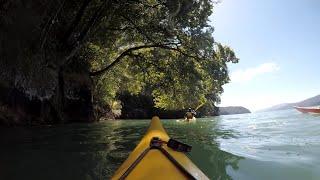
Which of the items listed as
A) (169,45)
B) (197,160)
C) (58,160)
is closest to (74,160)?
(58,160)


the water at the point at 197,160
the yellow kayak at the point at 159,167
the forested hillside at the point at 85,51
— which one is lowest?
the water at the point at 197,160

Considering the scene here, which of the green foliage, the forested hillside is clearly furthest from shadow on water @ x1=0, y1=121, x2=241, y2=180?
the green foliage

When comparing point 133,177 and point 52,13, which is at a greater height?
point 52,13

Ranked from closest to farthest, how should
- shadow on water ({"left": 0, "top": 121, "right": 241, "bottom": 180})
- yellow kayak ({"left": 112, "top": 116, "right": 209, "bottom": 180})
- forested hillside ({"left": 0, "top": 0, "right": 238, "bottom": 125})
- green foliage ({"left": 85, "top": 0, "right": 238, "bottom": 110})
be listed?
yellow kayak ({"left": 112, "top": 116, "right": 209, "bottom": 180}), shadow on water ({"left": 0, "top": 121, "right": 241, "bottom": 180}), forested hillside ({"left": 0, "top": 0, "right": 238, "bottom": 125}), green foliage ({"left": 85, "top": 0, "right": 238, "bottom": 110})

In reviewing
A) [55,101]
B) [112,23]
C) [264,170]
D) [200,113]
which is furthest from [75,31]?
[200,113]

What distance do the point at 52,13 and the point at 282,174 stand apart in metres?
9.81

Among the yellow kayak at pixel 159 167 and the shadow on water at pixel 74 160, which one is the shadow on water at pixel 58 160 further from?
the yellow kayak at pixel 159 167

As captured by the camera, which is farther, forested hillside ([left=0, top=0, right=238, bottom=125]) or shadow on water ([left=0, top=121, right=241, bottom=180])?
forested hillside ([left=0, top=0, right=238, bottom=125])

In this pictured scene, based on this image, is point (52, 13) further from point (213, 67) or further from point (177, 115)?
point (177, 115)

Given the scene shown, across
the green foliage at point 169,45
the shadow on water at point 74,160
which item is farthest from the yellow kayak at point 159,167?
the green foliage at point 169,45

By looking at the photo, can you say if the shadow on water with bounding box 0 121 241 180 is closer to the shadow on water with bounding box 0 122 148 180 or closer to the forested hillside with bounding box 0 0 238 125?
the shadow on water with bounding box 0 122 148 180

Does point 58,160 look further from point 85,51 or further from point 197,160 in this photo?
point 85,51

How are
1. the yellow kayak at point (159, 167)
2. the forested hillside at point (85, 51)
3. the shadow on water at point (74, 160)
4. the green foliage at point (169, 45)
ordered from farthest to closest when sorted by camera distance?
the green foliage at point (169, 45), the forested hillside at point (85, 51), the shadow on water at point (74, 160), the yellow kayak at point (159, 167)

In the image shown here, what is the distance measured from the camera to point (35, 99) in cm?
1906
